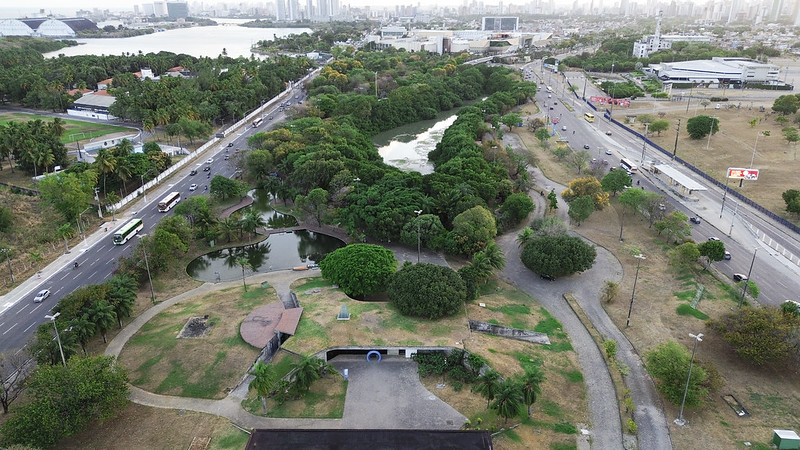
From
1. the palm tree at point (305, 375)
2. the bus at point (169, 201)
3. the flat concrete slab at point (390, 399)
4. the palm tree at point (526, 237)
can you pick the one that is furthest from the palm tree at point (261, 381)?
the bus at point (169, 201)

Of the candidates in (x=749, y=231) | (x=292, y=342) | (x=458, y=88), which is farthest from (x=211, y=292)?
(x=458, y=88)

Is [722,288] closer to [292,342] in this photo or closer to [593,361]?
[593,361]

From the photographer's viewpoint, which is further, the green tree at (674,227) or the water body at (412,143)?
the water body at (412,143)

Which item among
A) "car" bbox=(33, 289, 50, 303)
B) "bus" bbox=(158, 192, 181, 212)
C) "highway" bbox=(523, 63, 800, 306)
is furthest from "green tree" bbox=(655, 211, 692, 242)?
"car" bbox=(33, 289, 50, 303)

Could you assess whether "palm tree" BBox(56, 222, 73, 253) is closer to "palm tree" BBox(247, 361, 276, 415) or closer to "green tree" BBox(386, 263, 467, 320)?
"palm tree" BBox(247, 361, 276, 415)

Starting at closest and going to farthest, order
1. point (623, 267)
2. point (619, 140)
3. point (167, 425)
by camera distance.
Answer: point (167, 425)
point (623, 267)
point (619, 140)

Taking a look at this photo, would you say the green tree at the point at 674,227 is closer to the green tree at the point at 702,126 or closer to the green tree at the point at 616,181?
the green tree at the point at 616,181
